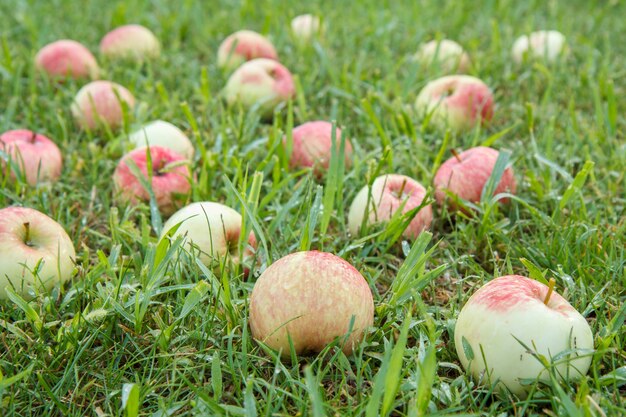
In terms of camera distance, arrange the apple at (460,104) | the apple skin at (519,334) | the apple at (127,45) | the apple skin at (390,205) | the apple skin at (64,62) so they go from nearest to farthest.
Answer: the apple skin at (519,334)
the apple skin at (390,205)
the apple at (460,104)
the apple skin at (64,62)
the apple at (127,45)

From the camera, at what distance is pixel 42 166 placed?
271cm

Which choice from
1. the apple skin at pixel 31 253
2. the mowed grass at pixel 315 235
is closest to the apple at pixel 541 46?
the mowed grass at pixel 315 235

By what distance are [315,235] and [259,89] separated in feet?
3.90

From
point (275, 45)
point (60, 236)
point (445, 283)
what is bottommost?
point (445, 283)

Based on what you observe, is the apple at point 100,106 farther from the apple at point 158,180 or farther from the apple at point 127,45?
the apple at point 127,45

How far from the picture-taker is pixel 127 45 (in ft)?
12.8

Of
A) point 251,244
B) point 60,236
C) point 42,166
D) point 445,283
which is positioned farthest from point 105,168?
point 445,283

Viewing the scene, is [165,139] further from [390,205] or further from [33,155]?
[390,205]

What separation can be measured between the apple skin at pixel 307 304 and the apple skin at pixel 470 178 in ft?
2.62

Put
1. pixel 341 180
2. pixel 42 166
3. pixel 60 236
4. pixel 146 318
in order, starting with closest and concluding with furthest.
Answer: pixel 146 318 < pixel 60 236 < pixel 341 180 < pixel 42 166

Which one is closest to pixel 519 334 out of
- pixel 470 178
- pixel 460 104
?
pixel 470 178

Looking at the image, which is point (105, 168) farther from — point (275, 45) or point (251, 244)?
point (275, 45)

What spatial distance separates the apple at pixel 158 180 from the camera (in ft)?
8.21

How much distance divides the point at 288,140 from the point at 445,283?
0.92 m
